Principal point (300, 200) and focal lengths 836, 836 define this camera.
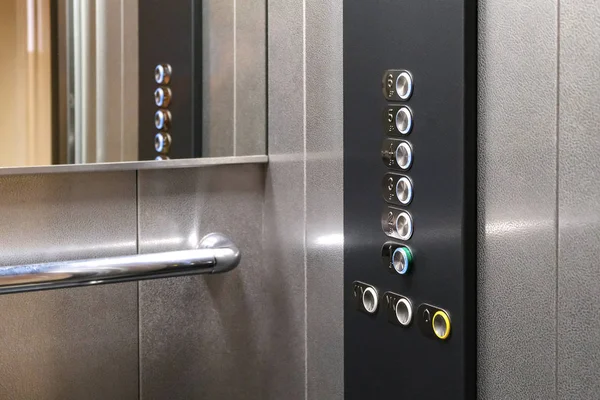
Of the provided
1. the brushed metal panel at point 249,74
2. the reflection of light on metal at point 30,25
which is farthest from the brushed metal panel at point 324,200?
the reflection of light on metal at point 30,25

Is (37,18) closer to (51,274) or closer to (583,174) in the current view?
(51,274)

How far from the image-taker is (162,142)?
46.5 inches

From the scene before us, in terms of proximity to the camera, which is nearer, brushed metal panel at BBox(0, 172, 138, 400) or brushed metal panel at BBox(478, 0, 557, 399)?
brushed metal panel at BBox(478, 0, 557, 399)

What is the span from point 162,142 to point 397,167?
0.39m

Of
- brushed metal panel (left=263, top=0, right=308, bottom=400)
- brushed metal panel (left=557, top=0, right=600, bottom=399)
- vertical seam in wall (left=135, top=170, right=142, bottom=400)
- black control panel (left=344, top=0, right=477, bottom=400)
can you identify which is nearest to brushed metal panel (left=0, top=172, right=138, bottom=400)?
vertical seam in wall (left=135, top=170, right=142, bottom=400)

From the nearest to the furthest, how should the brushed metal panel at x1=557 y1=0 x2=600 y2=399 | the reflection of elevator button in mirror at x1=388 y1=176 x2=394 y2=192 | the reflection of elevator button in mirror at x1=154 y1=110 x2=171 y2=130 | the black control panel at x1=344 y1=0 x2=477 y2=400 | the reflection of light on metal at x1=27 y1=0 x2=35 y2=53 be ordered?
1. the brushed metal panel at x1=557 y1=0 x2=600 y2=399
2. the black control panel at x1=344 y1=0 x2=477 y2=400
3. the reflection of elevator button in mirror at x1=388 y1=176 x2=394 y2=192
4. the reflection of light on metal at x1=27 y1=0 x2=35 y2=53
5. the reflection of elevator button in mirror at x1=154 y1=110 x2=171 y2=130

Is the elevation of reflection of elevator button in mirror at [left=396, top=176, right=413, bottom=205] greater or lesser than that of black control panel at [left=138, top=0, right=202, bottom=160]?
lesser

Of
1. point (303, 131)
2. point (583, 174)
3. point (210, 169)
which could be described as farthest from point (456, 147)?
point (210, 169)

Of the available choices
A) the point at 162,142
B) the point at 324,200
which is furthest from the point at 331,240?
the point at 162,142

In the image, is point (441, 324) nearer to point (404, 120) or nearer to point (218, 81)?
point (404, 120)

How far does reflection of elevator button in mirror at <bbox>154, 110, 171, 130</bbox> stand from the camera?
1.18m

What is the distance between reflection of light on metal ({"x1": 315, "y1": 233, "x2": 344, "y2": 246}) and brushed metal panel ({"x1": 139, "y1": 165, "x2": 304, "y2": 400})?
0.07 metres

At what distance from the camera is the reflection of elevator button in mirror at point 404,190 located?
932 millimetres

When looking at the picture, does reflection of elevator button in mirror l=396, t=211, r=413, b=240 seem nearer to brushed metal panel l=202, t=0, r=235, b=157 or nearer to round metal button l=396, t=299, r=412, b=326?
round metal button l=396, t=299, r=412, b=326
